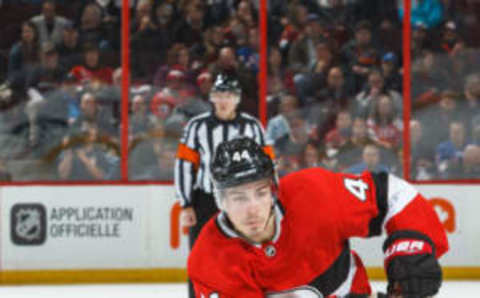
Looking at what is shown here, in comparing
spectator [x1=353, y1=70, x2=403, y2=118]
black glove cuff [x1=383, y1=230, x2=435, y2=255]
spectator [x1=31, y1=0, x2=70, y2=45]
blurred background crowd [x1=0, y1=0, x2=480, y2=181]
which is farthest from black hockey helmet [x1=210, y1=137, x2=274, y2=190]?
spectator [x1=31, y1=0, x2=70, y2=45]

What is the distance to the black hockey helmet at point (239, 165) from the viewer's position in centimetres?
208

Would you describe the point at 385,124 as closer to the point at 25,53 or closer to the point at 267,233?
the point at 25,53

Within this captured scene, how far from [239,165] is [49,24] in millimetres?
4512

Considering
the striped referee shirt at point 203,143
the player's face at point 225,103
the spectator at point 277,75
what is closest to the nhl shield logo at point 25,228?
the spectator at point 277,75

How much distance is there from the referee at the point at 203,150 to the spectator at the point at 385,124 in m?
1.95

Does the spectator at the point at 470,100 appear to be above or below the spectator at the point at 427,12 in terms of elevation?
below

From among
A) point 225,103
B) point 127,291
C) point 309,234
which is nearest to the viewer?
point 309,234

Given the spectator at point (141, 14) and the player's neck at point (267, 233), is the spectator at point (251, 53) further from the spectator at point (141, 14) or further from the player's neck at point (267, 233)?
the player's neck at point (267, 233)

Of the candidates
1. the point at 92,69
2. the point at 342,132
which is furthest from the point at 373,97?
the point at 92,69

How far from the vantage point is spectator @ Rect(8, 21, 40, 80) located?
635 centimetres

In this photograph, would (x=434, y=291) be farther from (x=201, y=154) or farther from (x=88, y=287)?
(x=88, y=287)

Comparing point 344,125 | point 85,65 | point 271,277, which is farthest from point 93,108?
point 271,277

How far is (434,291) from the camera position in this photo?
2.04m

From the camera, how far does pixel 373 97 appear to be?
6.38 m
